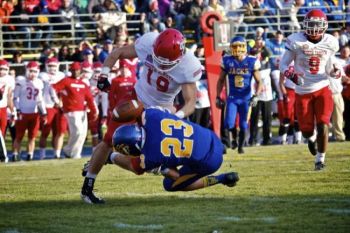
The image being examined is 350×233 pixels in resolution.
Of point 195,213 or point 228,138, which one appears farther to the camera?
point 228,138

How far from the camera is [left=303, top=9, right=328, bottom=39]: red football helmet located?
10766 millimetres

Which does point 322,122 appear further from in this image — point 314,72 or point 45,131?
point 45,131

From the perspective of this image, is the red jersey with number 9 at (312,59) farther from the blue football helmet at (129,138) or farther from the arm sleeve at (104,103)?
the arm sleeve at (104,103)

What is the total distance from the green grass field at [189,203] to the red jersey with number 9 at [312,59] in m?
0.96

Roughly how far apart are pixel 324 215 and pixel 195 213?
1.00 metres

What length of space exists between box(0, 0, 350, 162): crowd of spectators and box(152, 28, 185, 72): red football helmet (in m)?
9.96

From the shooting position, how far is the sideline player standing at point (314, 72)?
35.3 feet

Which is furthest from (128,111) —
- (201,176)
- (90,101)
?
(90,101)

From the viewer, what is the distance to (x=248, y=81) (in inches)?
563

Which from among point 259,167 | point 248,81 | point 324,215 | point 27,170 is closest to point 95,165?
point 324,215

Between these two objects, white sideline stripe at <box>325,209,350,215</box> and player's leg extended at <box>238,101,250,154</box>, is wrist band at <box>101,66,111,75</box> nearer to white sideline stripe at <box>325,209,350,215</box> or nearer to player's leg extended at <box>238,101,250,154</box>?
white sideline stripe at <box>325,209,350,215</box>

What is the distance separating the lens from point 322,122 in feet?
35.3

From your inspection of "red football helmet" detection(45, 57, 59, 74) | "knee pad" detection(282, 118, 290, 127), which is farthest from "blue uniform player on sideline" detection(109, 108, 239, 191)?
"red football helmet" detection(45, 57, 59, 74)

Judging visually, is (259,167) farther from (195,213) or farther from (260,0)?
(260,0)
